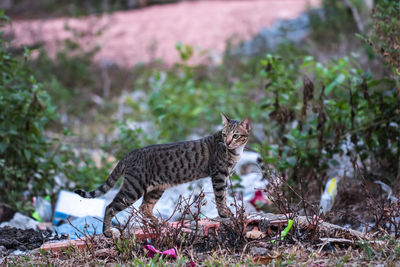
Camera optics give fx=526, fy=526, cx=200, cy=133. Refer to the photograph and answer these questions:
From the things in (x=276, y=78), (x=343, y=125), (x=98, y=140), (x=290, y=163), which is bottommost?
(x=98, y=140)

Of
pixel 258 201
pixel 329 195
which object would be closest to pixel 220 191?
pixel 258 201

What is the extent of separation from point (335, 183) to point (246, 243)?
1.81 meters

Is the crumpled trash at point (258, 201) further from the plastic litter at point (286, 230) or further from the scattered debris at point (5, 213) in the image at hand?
the scattered debris at point (5, 213)

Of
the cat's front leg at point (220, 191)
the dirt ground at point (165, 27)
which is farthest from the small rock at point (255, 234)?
the dirt ground at point (165, 27)

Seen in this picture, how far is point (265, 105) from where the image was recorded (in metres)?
5.71

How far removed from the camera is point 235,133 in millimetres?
4289

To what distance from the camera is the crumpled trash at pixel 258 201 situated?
5019 mm

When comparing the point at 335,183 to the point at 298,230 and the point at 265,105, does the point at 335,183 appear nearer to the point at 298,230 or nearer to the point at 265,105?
the point at 265,105

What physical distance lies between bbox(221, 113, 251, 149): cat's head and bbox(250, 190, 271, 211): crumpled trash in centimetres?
90

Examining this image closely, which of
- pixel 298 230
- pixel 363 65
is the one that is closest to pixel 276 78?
pixel 298 230

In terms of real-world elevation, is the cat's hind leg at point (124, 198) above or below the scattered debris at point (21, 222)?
above

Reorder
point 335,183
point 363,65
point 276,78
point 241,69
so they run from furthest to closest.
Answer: point 241,69, point 363,65, point 276,78, point 335,183

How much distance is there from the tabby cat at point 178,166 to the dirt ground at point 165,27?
7.31 metres

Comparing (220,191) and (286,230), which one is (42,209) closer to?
(220,191)
